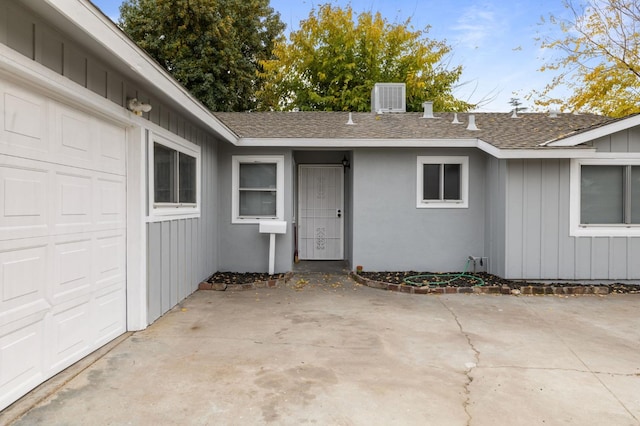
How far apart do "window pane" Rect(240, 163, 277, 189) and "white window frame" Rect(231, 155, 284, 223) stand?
0.29 feet

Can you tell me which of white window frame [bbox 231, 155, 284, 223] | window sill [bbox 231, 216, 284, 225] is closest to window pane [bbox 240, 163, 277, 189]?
white window frame [bbox 231, 155, 284, 223]

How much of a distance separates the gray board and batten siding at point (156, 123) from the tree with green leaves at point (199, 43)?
10.9m

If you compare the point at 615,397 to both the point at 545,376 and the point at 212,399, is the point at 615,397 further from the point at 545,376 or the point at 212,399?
the point at 212,399

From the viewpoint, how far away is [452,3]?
55.0ft

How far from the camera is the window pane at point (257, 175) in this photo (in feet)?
24.6

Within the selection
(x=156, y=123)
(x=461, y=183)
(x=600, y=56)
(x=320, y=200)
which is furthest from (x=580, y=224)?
(x=600, y=56)

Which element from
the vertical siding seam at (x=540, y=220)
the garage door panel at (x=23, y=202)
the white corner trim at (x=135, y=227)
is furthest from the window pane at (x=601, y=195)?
the garage door panel at (x=23, y=202)

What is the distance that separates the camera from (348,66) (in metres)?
17.1

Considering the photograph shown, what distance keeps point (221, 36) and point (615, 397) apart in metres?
17.7

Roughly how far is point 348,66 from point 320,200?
10.2 m

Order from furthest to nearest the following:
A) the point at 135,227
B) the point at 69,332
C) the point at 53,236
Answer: the point at 135,227, the point at 69,332, the point at 53,236

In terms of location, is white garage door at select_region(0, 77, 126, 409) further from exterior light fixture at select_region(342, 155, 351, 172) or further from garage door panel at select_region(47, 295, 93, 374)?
exterior light fixture at select_region(342, 155, 351, 172)

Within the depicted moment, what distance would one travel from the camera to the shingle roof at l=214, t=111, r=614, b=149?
726 cm

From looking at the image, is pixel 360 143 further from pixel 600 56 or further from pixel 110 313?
pixel 600 56
